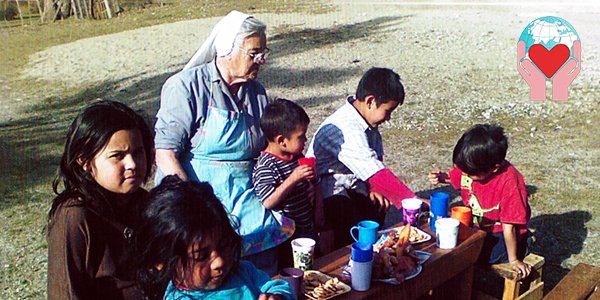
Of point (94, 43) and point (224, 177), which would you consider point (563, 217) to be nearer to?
point (224, 177)

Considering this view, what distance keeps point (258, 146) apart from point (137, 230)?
5.00ft

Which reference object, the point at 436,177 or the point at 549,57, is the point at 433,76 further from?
the point at 436,177

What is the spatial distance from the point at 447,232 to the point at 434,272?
0.79 ft

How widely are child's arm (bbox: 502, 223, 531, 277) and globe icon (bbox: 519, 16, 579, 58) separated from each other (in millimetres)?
7664

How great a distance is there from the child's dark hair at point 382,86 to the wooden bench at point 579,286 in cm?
138

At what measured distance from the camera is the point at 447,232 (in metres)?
3.22

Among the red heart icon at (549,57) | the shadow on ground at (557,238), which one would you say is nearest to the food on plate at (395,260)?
the shadow on ground at (557,238)

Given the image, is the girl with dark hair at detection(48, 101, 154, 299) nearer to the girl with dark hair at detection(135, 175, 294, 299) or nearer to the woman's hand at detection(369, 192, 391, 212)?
the girl with dark hair at detection(135, 175, 294, 299)

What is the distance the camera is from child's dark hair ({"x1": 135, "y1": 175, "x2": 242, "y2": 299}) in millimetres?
2041

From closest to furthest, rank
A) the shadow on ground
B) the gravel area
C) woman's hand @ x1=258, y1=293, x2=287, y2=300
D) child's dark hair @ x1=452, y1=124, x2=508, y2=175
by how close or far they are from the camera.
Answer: woman's hand @ x1=258, y1=293, x2=287, y2=300 < child's dark hair @ x1=452, y1=124, x2=508, y2=175 < the shadow on ground < the gravel area

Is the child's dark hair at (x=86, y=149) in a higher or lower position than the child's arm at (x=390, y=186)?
higher

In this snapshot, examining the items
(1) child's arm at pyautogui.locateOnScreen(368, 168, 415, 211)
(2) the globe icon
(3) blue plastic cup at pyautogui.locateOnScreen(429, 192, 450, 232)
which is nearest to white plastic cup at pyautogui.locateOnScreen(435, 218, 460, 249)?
(3) blue plastic cup at pyautogui.locateOnScreen(429, 192, 450, 232)

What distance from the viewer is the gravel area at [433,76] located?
235 inches

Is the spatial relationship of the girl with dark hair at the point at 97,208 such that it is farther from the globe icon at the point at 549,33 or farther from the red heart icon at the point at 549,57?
the globe icon at the point at 549,33
